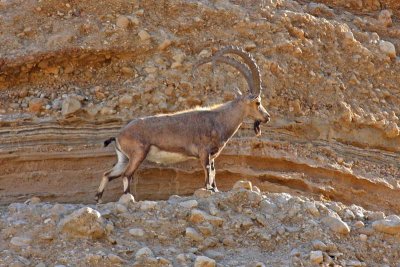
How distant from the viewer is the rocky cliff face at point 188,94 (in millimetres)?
12719

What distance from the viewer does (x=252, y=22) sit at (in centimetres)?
1493

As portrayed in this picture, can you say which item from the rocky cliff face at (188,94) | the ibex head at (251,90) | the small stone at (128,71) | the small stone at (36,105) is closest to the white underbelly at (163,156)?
the rocky cliff face at (188,94)

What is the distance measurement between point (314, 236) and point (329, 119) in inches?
186

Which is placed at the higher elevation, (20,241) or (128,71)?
(20,241)

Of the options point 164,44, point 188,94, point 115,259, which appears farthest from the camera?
point 164,44

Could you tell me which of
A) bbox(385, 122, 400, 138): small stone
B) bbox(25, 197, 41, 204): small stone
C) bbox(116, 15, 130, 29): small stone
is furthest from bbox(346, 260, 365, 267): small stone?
bbox(116, 15, 130, 29): small stone

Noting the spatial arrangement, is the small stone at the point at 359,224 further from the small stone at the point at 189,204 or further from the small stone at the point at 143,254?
the small stone at the point at 143,254

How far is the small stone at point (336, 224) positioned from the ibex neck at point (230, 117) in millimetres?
2489

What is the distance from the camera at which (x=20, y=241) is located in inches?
373

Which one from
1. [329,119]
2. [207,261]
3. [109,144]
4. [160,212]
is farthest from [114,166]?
[329,119]

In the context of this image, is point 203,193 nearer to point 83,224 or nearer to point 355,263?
point 83,224

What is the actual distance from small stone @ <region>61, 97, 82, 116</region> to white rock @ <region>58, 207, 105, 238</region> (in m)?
3.60

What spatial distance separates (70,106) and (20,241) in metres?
3.92

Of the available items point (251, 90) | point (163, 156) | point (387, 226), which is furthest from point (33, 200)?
point (387, 226)
